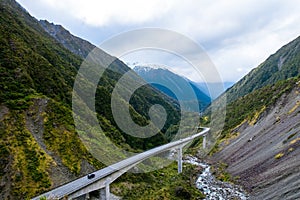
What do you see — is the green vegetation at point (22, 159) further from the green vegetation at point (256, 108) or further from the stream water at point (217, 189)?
the green vegetation at point (256, 108)

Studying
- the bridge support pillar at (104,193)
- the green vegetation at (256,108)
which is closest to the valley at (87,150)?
the green vegetation at (256,108)

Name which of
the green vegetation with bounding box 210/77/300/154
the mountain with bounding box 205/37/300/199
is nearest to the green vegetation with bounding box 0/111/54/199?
the mountain with bounding box 205/37/300/199

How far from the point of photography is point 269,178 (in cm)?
3497

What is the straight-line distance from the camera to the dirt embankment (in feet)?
101

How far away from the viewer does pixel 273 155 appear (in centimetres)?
4250

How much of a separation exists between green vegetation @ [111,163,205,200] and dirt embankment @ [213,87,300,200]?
766cm

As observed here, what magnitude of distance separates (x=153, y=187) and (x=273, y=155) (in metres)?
18.6

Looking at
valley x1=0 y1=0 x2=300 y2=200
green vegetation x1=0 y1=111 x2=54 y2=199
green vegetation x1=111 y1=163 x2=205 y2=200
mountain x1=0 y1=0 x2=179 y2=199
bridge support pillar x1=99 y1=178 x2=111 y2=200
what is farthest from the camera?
green vegetation x1=111 y1=163 x2=205 y2=200

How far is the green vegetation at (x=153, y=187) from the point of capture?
3653 cm

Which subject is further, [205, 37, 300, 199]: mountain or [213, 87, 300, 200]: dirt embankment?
[205, 37, 300, 199]: mountain

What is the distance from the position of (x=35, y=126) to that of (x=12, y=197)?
43.3 feet

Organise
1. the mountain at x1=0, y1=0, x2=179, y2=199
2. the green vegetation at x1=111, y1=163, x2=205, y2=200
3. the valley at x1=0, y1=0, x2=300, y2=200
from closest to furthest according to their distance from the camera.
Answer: the mountain at x1=0, y1=0, x2=179, y2=199, the valley at x1=0, y1=0, x2=300, y2=200, the green vegetation at x1=111, y1=163, x2=205, y2=200

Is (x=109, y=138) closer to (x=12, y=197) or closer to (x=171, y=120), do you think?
(x=12, y=197)

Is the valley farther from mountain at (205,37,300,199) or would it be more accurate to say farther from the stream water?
mountain at (205,37,300,199)
